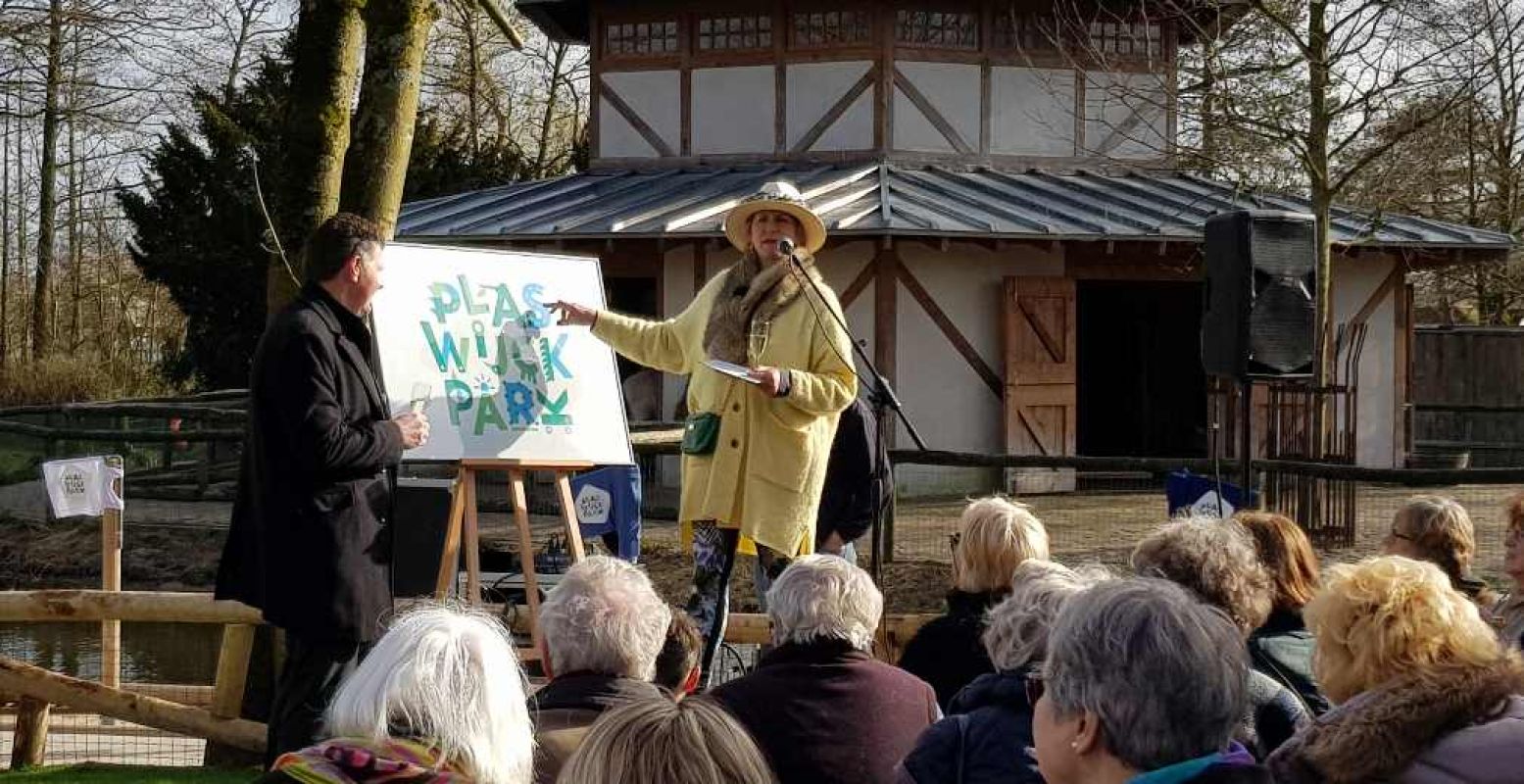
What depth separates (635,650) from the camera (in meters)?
3.64

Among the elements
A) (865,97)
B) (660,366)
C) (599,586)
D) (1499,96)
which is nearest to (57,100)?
(865,97)

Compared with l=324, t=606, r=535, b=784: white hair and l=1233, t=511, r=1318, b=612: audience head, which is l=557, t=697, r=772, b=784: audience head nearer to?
l=324, t=606, r=535, b=784: white hair

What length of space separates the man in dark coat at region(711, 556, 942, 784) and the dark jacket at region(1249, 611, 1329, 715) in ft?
2.86

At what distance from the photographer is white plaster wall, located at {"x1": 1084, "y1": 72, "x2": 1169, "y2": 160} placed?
1820cm

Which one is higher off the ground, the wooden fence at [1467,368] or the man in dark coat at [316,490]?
the wooden fence at [1467,368]

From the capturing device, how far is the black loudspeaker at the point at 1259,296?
7.77m

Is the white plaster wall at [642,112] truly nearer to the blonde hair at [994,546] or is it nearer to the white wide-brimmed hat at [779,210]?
the white wide-brimmed hat at [779,210]

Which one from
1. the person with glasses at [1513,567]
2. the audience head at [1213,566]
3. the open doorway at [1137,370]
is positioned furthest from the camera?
the open doorway at [1137,370]

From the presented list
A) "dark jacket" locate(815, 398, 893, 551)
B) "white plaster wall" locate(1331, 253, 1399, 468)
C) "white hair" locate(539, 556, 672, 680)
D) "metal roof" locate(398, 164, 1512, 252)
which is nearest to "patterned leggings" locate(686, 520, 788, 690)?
"dark jacket" locate(815, 398, 893, 551)

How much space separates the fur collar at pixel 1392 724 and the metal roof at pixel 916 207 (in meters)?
12.4

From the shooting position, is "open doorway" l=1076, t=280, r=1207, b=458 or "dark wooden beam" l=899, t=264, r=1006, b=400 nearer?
"dark wooden beam" l=899, t=264, r=1006, b=400

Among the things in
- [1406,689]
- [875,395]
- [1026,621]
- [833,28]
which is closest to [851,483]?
[875,395]

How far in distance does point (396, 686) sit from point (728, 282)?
3587 mm

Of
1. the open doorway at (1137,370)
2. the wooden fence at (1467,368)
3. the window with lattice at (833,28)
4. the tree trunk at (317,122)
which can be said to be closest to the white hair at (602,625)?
the tree trunk at (317,122)
